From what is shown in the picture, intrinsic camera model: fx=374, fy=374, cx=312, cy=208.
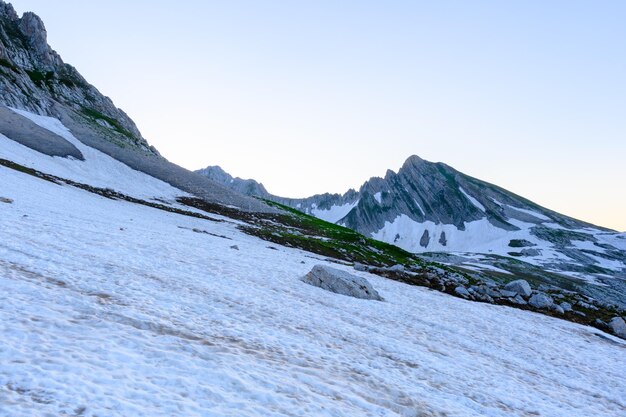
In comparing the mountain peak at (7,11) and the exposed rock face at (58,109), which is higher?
the mountain peak at (7,11)

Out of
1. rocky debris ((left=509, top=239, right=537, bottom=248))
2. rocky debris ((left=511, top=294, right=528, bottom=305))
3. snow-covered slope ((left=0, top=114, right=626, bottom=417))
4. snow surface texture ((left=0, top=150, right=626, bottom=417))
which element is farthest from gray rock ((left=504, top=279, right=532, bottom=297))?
rocky debris ((left=509, top=239, right=537, bottom=248))

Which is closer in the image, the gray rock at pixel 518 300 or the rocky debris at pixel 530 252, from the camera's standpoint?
the gray rock at pixel 518 300

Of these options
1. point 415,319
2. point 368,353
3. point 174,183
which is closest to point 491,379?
point 368,353

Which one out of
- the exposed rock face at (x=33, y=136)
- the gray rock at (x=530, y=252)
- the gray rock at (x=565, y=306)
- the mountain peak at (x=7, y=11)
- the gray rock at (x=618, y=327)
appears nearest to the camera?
the gray rock at (x=618, y=327)

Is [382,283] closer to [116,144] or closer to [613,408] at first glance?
[613,408]

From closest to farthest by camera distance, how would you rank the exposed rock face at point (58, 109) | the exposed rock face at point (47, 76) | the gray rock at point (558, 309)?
the gray rock at point (558, 309) → the exposed rock face at point (58, 109) → the exposed rock face at point (47, 76)

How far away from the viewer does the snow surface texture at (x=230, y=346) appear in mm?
7934

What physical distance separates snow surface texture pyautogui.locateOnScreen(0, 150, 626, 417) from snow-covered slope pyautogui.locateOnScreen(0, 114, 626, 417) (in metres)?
0.06

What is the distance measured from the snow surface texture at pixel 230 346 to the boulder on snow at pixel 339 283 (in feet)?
4.22

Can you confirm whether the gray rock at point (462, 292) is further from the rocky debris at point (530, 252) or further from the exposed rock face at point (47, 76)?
the rocky debris at point (530, 252)

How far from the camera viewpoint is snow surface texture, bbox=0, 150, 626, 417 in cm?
793

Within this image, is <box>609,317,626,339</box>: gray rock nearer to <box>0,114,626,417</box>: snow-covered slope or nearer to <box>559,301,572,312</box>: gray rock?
<box>0,114,626,417</box>: snow-covered slope

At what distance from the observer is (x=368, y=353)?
48.4 feet

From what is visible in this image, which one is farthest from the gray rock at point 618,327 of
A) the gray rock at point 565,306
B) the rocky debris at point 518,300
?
the rocky debris at point 518,300
